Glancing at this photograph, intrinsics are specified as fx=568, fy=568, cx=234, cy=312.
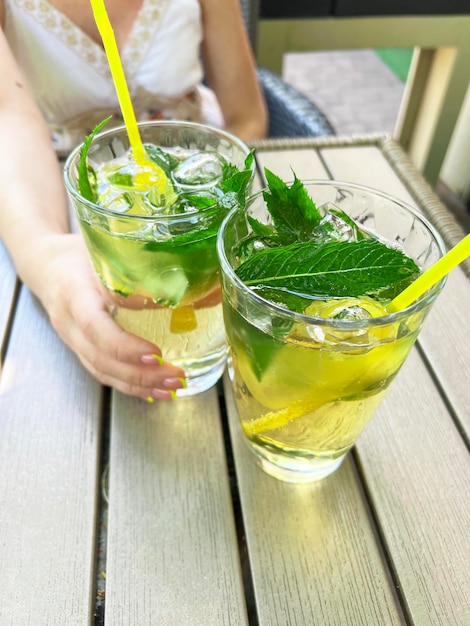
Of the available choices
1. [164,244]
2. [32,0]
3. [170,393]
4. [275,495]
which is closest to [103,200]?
[164,244]

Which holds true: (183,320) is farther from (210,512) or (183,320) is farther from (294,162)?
(294,162)

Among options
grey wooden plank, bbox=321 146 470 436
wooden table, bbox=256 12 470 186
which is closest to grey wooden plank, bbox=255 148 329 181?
grey wooden plank, bbox=321 146 470 436

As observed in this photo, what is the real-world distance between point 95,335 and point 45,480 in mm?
147

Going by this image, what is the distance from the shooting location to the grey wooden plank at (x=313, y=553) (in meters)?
0.44

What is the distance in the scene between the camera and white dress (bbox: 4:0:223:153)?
99 centimetres

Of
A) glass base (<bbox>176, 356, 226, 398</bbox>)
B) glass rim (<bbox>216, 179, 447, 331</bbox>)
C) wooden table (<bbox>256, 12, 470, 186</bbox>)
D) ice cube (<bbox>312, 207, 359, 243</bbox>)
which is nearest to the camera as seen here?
glass rim (<bbox>216, 179, 447, 331</bbox>)

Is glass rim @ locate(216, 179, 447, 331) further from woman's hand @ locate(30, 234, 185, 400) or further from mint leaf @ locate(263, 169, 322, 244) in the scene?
woman's hand @ locate(30, 234, 185, 400)

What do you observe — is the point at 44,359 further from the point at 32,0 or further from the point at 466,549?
the point at 32,0

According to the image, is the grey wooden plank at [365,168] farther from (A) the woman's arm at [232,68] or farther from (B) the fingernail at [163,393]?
(B) the fingernail at [163,393]

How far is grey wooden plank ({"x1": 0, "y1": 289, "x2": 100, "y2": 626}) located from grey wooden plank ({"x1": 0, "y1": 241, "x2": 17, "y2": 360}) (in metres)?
0.01

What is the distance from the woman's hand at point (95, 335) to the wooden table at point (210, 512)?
0.02 metres

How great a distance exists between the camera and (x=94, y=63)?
3.35 ft

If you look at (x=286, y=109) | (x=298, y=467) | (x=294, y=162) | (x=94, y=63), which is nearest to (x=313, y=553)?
(x=298, y=467)

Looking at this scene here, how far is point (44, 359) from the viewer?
622 mm
